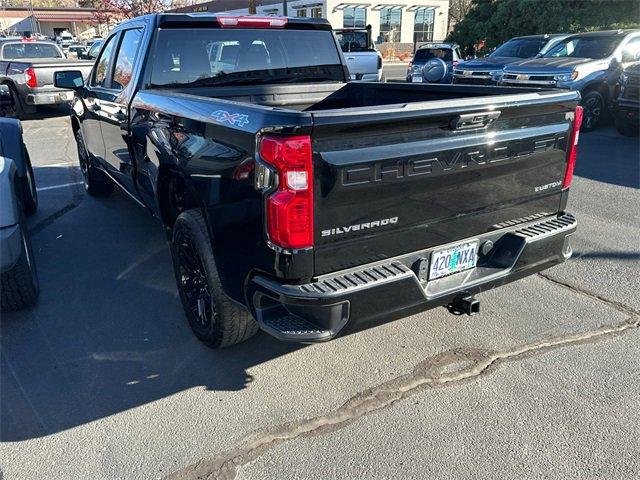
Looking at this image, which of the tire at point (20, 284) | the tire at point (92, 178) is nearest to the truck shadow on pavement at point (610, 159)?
the tire at point (92, 178)

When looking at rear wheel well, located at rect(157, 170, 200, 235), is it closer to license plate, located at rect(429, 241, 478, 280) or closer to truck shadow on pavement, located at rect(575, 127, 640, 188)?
license plate, located at rect(429, 241, 478, 280)

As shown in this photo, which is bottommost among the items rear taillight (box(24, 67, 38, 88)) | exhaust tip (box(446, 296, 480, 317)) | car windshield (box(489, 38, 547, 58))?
exhaust tip (box(446, 296, 480, 317))

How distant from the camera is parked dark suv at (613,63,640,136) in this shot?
31.1 feet

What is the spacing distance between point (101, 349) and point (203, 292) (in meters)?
0.78

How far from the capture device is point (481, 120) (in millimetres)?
2725

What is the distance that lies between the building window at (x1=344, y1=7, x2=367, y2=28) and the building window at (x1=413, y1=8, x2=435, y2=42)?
5.37m

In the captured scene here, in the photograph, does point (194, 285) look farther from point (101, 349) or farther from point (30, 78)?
point (30, 78)

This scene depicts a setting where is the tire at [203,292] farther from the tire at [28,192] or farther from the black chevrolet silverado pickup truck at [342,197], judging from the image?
the tire at [28,192]

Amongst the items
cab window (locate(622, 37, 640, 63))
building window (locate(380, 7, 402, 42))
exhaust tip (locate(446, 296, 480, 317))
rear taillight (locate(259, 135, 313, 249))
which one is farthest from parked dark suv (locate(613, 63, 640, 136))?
building window (locate(380, 7, 402, 42))

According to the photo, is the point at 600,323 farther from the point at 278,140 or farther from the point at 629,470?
the point at 278,140

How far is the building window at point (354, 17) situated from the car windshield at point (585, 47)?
104 feet

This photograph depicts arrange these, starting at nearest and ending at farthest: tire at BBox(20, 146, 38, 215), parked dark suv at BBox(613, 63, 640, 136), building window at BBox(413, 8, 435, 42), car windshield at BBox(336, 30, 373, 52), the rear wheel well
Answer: the rear wheel well, tire at BBox(20, 146, 38, 215), parked dark suv at BBox(613, 63, 640, 136), car windshield at BBox(336, 30, 373, 52), building window at BBox(413, 8, 435, 42)

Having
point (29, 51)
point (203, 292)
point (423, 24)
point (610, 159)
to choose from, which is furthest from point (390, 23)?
point (203, 292)

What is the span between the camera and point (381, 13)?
142ft
